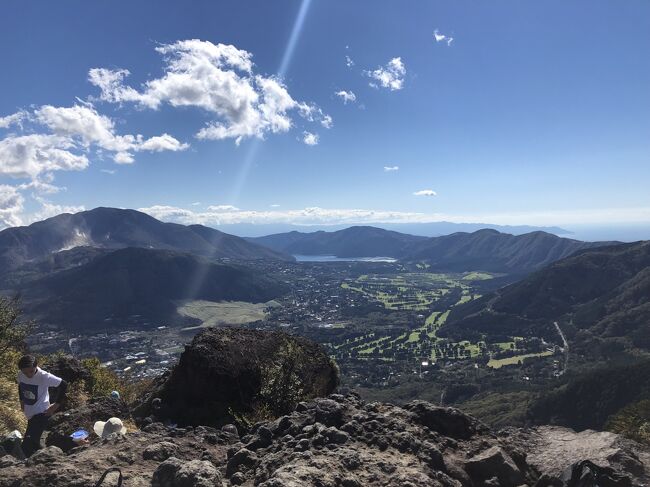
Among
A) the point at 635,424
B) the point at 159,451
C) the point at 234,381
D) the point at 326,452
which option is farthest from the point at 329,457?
the point at 635,424

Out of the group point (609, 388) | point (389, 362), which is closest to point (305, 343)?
point (609, 388)

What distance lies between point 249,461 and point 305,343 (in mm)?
13269

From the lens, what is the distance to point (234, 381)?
17750 millimetres

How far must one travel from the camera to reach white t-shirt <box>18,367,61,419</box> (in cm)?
1117

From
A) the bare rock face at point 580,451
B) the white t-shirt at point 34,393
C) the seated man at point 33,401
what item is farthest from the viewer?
the white t-shirt at point 34,393

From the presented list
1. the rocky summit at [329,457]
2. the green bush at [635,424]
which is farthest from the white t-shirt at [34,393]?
the green bush at [635,424]

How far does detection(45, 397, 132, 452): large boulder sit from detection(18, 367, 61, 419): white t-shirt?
4.34 feet

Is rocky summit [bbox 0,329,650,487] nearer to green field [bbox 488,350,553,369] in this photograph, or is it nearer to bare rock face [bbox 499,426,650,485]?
bare rock face [bbox 499,426,650,485]

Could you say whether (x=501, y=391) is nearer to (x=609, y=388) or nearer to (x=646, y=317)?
(x=609, y=388)

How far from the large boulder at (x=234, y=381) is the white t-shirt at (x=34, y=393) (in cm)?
494

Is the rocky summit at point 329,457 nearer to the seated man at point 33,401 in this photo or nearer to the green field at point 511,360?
the seated man at point 33,401

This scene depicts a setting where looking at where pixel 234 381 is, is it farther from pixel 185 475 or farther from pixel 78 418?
pixel 185 475

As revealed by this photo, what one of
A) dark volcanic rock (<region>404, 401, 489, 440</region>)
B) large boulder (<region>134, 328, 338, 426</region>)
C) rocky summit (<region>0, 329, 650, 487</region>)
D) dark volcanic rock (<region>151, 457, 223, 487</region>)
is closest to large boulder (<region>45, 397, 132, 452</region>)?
rocky summit (<region>0, 329, 650, 487</region>)

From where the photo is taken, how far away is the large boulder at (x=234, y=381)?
16266 millimetres
